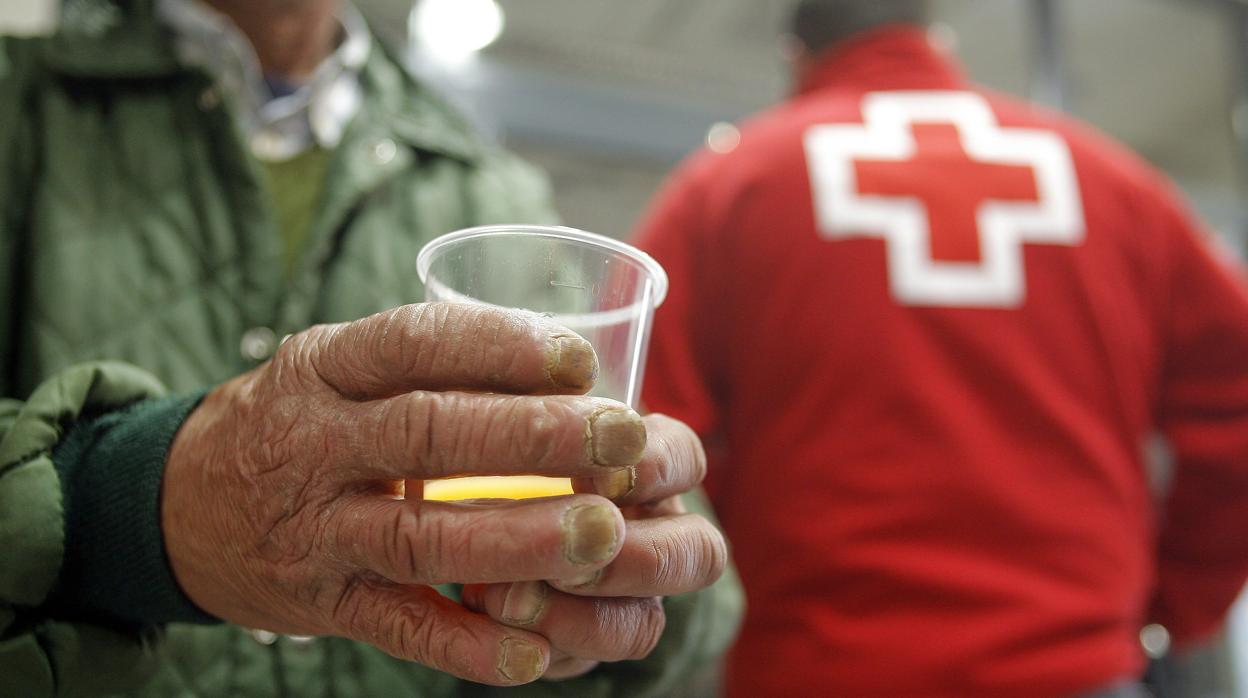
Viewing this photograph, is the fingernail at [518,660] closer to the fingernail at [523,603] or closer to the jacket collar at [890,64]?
the fingernail at [523,603]

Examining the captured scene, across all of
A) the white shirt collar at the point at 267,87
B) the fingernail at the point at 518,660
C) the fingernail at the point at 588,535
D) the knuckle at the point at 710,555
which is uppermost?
the white shirt collar at the point at 267,87

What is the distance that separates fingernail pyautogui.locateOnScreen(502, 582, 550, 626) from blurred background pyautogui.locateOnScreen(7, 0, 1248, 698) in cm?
272

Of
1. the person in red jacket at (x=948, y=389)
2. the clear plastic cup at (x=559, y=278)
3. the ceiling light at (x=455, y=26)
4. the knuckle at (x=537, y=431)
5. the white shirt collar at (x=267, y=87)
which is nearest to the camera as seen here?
the knuckle at (x=537, y=431)

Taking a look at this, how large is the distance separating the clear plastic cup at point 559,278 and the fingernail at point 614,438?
10cm

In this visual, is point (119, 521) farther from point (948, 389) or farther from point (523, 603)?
point (948, 389)

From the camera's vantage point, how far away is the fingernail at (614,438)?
49cm

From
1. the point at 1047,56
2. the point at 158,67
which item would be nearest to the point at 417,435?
the point at 158,67

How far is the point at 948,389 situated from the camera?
1.45 m

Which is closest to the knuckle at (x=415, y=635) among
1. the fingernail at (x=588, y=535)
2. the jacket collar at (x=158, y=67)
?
the fingernail at (x=588, y=535)

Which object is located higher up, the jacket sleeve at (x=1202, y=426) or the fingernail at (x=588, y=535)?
the fingernail at (x=588, y=535)

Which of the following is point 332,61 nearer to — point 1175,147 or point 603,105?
point 603,105

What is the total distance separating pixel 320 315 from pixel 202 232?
184 millimetres

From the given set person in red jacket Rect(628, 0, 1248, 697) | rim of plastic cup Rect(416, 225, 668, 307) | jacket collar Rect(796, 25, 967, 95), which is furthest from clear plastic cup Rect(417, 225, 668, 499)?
jacket collar Rect(796, 25, 967, 95)

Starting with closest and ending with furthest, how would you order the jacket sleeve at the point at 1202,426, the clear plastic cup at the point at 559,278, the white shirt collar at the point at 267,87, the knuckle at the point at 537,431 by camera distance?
the knuckle at the point at 537,431 → the clear plastic cup at the point at 559,278 → the white shirt collar at the point at 267,87 → the jacket sleeve at the point at 1202,426
